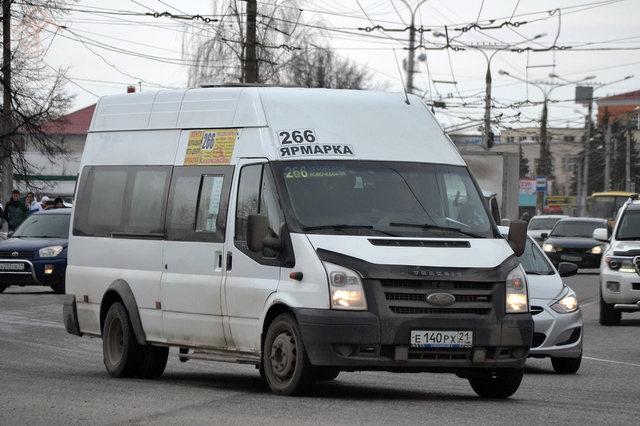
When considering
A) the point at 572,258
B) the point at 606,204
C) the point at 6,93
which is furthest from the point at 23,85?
the point at 606,204

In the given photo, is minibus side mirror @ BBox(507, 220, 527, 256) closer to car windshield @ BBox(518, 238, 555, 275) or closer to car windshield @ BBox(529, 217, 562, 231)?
car windshield @ BBox(518, 238, 555, 275)

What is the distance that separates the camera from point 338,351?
8.40 m

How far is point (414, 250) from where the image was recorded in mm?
8555

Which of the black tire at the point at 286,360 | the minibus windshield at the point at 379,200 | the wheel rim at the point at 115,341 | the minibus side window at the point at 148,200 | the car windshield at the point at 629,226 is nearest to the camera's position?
the black tire at the point at 286,360

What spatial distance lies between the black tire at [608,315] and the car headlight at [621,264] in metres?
0.58

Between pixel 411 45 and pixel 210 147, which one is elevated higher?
pixel 411 45

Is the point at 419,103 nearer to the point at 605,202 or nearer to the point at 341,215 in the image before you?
the point at 341,215

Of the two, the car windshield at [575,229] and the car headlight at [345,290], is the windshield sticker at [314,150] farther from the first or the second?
the car windshield at [575,229]

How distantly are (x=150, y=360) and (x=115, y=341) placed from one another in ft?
1.67

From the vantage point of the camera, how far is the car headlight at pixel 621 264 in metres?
18.5

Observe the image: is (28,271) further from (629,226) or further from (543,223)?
(543,223)

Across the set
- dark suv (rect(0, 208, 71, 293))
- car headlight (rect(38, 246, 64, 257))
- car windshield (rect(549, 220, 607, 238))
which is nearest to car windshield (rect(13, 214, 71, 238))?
dark suv (rect(0, 208, 71, 293))

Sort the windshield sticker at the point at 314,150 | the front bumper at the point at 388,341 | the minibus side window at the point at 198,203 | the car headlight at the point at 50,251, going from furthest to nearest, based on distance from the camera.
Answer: the car headlight at the point at 50,251 → the minibus side window at the point at 198,203 → the windshield sticker at the point at 314,150 → the front bumper at the point at 388,341

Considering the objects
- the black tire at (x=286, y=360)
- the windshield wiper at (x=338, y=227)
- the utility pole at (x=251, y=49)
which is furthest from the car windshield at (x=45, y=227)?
the windshield wiper at (x=338, y=227)
